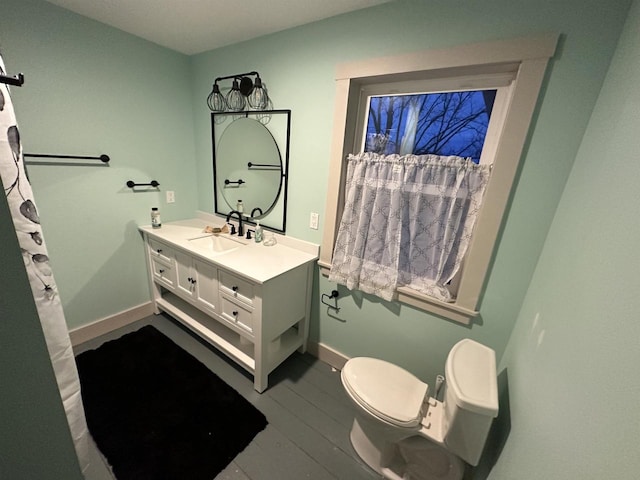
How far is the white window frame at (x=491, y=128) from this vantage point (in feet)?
3.25

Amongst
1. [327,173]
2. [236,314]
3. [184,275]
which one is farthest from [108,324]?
[327,173]

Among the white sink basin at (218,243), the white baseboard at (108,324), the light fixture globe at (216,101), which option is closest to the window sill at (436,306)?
the white sink basin at (218,243)

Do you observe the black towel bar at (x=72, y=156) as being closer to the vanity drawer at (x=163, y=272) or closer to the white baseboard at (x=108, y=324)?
the vanity drawer at (x=163, y=272)

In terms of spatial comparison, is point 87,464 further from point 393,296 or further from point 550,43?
point 550,43

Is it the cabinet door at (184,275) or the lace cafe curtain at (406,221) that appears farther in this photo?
the cabinet door at (184,275)

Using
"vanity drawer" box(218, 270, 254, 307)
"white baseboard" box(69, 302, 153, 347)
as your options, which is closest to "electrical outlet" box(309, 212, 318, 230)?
"vanity drawer" box(218, 270, 254, 307)

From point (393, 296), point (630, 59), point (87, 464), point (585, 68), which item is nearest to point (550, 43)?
point (585, 68)

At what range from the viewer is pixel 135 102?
1882 mm

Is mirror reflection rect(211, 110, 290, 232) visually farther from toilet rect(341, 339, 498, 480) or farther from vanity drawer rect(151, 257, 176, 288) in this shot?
toilet rect(341, 339, 498, 480)

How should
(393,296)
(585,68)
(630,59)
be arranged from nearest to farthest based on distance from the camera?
(630,59) → (585,68) → (393,296)

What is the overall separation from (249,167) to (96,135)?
1044 millimetres

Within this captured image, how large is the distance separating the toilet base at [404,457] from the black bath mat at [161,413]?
0.59m

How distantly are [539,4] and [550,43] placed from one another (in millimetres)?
159

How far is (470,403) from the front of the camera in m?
0.86
